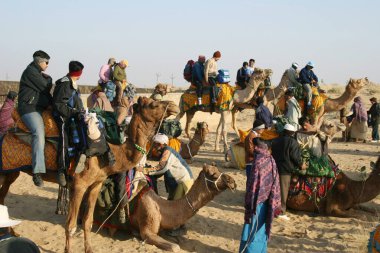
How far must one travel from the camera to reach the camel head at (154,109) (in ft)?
22.4

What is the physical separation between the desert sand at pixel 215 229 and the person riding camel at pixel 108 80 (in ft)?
11.0

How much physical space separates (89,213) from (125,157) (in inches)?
35.9

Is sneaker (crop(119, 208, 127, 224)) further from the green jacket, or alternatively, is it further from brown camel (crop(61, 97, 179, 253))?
the green jacket

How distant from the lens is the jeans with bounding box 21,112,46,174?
22.9ft

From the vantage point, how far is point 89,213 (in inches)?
282

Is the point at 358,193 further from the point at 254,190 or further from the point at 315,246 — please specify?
the point at 254,190

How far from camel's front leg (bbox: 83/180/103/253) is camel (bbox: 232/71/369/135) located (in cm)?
892

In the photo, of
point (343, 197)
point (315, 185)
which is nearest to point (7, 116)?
point (315, 185)

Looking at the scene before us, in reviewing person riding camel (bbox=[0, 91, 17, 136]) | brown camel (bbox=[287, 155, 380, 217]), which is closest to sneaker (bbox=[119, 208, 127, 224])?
person riding camel (bbox=[0, 91, 17, 136])

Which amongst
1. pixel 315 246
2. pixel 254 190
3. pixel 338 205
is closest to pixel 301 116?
pixel 338 205

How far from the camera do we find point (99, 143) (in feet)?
22.6

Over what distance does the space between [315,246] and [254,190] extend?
1822 millimetres

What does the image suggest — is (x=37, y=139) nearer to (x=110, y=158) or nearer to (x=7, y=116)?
(x=110, y=158)

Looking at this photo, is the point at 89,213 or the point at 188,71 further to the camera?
the point at 188,71
